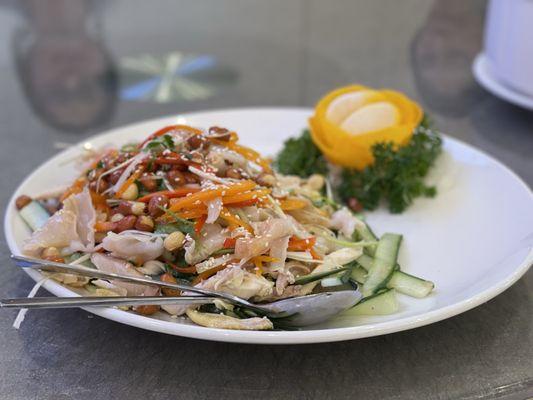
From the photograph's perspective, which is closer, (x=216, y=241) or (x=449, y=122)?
(x=216, y=241)

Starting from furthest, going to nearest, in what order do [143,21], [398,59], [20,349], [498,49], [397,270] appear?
[143,21]
[398,59]
[498,49]
[397,270]
[20,349]

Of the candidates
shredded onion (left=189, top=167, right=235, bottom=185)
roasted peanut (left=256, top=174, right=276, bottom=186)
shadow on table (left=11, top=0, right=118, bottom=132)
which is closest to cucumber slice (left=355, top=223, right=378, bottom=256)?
roasted peanut (left=256, top=174, right=276, bottom=186)

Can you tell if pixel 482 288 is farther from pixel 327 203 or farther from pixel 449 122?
pixel 449 122

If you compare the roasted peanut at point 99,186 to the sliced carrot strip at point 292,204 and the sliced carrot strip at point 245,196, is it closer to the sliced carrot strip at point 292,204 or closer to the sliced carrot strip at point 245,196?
the sliced carrot strip at point 245,196

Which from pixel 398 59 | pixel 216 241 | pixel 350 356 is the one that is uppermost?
pixel 216 241

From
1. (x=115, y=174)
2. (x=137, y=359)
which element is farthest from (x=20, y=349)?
(x=115, y=174)

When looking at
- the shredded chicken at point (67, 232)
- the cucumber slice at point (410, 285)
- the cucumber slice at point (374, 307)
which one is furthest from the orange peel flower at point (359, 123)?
the shredded chicken at point (67, 232)

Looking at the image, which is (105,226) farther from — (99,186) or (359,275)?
(359,275)
